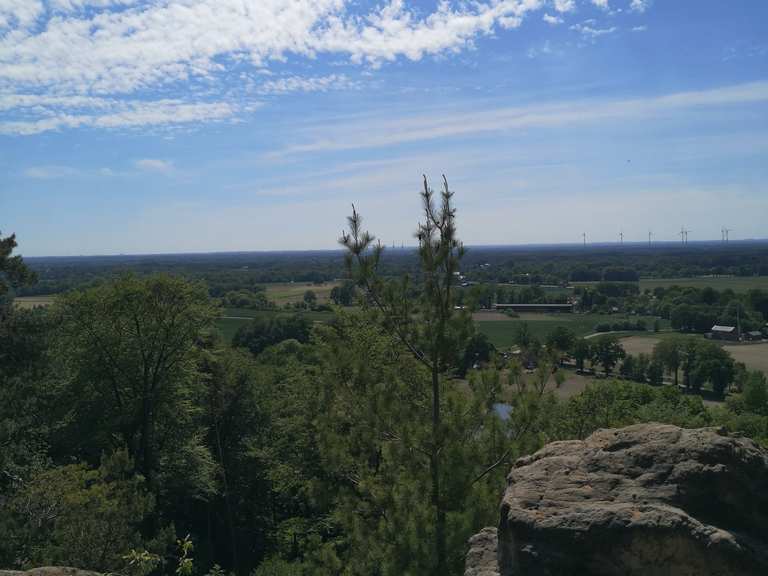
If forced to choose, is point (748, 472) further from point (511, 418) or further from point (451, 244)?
point (451, 244)

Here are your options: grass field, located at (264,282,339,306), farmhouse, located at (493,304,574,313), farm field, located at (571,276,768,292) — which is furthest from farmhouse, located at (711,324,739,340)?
grass field, located at (264,282,339,306)

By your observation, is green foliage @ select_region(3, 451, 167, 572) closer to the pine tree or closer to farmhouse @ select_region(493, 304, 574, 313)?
the pine tree

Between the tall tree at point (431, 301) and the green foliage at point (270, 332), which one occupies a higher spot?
the tall tree at point (431, 301)

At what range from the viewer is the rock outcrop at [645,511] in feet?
18.3

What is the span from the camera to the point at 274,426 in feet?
84.1

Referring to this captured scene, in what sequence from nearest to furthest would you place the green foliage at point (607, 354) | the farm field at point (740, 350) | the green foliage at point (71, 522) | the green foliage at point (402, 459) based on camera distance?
the green foliage at point (402, 459) → the green foliage at point (71, 522) → the green foliage at point (607, 354) → the farm field at point (740, 350)

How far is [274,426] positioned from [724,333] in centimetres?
8379

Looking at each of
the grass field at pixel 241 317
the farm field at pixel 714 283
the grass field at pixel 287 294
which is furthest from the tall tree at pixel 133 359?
the farm field at pixel 714 283

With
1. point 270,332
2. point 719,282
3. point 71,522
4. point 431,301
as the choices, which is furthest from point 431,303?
point 719,282

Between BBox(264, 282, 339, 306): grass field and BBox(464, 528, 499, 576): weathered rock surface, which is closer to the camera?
BBox(464, 528, 499, 576): weathered rock surface

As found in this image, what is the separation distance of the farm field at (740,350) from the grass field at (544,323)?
835 centimetres

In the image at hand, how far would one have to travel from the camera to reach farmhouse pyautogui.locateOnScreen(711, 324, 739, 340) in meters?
88.8

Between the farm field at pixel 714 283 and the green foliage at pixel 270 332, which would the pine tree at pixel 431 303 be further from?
the farm field at pixel 714 283

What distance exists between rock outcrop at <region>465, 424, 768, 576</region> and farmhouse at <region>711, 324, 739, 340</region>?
9404 cm
